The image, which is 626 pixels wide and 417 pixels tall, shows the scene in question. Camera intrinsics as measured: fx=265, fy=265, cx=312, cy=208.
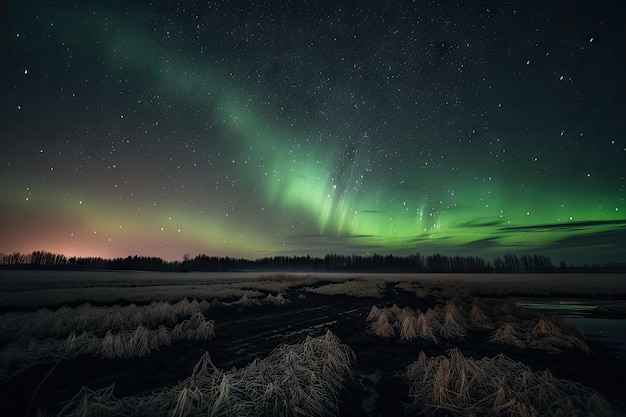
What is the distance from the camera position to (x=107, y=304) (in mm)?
26828

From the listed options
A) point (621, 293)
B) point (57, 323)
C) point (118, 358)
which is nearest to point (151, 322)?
point (57, 323)

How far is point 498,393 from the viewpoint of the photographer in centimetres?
628

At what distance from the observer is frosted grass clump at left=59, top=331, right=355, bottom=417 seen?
228 inches

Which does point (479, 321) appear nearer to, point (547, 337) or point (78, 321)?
point (547, 337)

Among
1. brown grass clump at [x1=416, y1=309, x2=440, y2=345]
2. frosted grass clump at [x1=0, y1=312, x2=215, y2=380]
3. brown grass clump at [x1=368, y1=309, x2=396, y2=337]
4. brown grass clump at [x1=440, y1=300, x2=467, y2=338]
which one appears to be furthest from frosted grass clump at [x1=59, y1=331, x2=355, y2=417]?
brown grass clump at [x1=440, y1=300, x2=467, y2=338]

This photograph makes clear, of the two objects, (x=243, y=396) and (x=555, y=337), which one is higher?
(x=243, y=396)

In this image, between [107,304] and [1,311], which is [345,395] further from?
[1,311]

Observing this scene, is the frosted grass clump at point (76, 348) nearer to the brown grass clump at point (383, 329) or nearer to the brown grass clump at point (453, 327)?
the brown grass clump at point (383, 329)

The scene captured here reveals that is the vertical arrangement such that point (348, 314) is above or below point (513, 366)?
below

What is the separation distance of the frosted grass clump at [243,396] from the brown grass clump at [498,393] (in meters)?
2.63

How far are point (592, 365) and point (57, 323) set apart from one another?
25.9 meters

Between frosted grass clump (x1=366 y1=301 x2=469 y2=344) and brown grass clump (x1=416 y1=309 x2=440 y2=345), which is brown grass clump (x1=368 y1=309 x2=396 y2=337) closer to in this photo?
frosted grass clump (x1=366 y1=301 x2=469 y2=344)

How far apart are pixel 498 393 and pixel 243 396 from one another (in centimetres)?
617

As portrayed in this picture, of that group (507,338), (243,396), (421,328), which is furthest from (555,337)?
(243,396)
